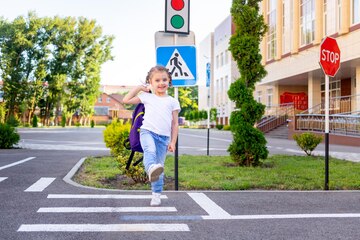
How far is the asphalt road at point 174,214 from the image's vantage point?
4.39 m

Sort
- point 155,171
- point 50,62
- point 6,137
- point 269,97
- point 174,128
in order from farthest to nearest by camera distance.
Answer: point 50,62 < point 269,97 < point 6,137 < point 174,128 < point 155,171

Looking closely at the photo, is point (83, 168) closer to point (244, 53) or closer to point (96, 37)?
point (244, 53)

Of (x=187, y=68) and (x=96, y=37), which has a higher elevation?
(x=96, y=37)

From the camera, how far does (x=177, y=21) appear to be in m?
7.30

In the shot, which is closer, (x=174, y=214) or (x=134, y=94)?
(x=174, y=214)

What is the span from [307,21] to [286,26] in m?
3.64

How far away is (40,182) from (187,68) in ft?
11.1

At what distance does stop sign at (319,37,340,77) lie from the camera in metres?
7.67

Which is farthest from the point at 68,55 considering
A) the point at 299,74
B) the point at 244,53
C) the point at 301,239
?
the point at 301,239

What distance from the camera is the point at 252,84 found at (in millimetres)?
11609

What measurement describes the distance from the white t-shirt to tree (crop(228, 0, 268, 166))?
5.59 metres

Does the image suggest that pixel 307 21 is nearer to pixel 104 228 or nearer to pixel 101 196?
pixel 101 196

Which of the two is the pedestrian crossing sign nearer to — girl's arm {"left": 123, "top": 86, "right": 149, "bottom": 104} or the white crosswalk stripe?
girl's arm {"left": 123, "top": 86, "right": 149, "bottom": 104}

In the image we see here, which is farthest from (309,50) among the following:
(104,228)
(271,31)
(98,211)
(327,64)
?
(104,228)
